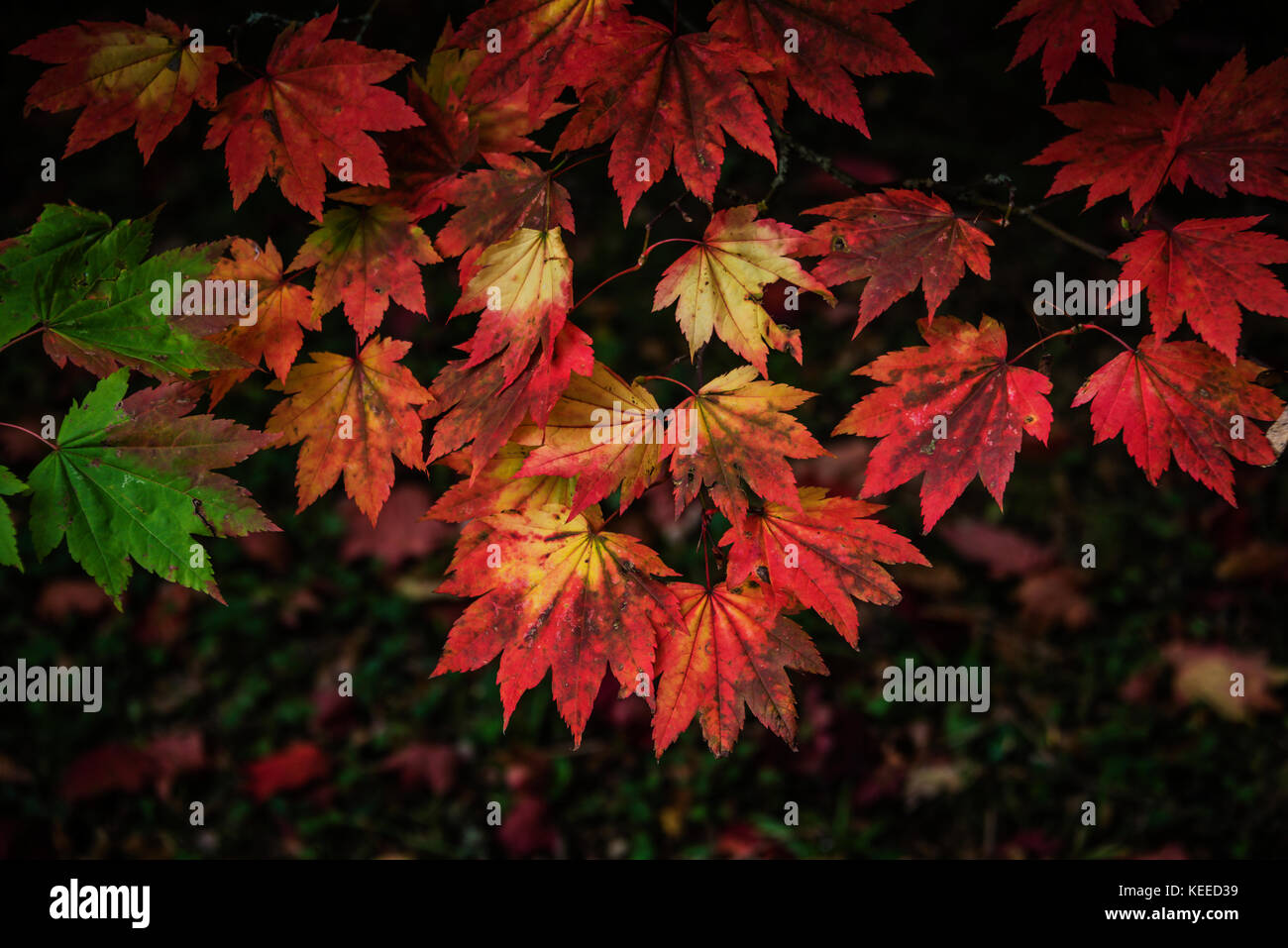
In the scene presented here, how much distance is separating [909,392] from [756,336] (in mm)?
297

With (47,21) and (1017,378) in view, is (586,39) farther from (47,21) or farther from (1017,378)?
(47,21)

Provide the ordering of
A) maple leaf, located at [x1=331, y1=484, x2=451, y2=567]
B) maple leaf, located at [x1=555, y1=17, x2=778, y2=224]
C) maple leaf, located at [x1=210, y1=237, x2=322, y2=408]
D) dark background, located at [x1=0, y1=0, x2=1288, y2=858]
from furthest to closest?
maple leaf, located at [x1=331, y1=484, x2=451, y2=567] < dark background, located at [x1=0, y1=0, x2=1288, y2=858] < maple leaf, located at [x1=210, y1=237, x2=322, y2=408] < maple leaf, located at [x1=555, y1=17, x2=778, y2=224]

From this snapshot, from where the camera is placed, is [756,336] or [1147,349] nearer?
[756,336]

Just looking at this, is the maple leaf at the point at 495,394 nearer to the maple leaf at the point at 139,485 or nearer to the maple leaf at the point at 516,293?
the maple leaf at the point at 516,293

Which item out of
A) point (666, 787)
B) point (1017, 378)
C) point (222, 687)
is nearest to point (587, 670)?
point (1017, 378)

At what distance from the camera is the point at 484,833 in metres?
2.78

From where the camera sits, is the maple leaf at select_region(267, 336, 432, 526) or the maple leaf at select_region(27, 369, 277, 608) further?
Answer: the maple leaf at select_region(267, 336, 432, 526)

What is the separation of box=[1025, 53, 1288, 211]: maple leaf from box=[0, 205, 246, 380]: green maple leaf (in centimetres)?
136

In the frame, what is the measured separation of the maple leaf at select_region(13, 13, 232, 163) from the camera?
1348 millimetres

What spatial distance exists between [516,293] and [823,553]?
0.64 meters

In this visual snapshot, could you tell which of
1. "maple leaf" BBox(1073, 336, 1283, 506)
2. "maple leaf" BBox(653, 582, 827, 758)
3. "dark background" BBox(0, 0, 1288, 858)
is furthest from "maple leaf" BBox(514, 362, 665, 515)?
"dark background" BBox(0, 0, 1288, 858)

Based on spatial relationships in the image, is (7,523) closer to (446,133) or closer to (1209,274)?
(446,133)

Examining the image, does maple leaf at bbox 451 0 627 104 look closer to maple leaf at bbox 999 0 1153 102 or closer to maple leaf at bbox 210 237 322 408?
maple leaf at bbox 210 237 322 408
